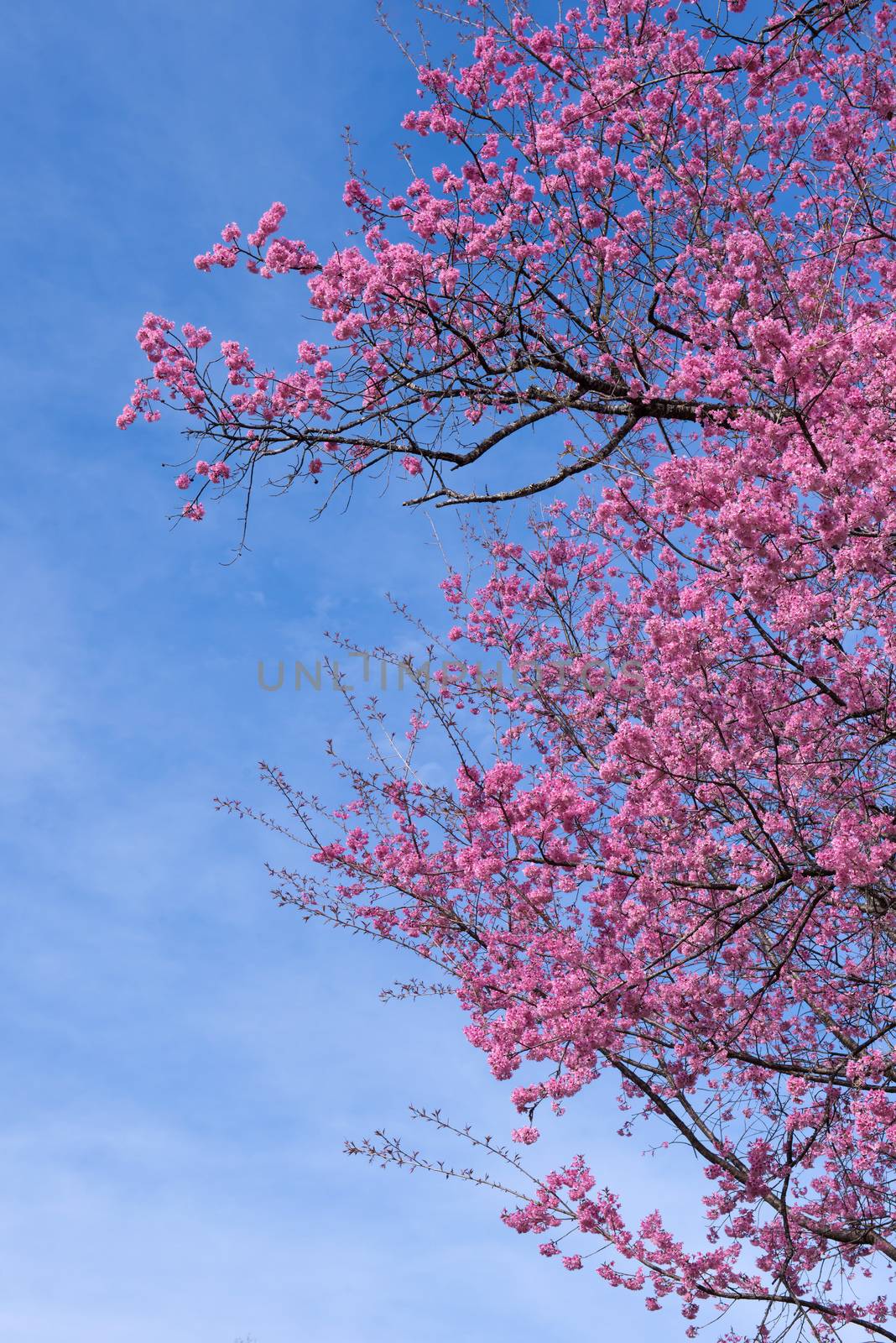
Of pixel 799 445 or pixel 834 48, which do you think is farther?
pixel 834 48

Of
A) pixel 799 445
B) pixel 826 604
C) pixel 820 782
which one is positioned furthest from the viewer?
pixel 820 782

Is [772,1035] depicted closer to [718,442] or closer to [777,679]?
[777,679]

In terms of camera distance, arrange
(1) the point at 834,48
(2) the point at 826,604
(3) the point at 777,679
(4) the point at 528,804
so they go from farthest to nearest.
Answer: (1) the point at 834,48
(3) the point at 777,679
(4) the point at 528,804
(2) the point at 826,604

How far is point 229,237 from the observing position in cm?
712

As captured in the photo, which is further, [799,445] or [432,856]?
[432,856]

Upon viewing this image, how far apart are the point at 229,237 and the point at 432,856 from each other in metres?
4.44

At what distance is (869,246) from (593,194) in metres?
1.97

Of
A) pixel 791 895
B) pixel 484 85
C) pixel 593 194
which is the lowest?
pixel 791 895

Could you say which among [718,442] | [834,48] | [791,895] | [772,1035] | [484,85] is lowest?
[772,1035]

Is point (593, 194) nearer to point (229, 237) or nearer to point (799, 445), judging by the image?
point (229, 237)

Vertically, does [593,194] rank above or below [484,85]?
below

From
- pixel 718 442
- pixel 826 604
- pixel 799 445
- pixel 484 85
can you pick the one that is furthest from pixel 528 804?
pixel 484 85

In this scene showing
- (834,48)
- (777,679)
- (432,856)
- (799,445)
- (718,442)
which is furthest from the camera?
(834,48)


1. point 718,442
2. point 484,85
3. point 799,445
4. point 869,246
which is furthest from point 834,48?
point 799,445
